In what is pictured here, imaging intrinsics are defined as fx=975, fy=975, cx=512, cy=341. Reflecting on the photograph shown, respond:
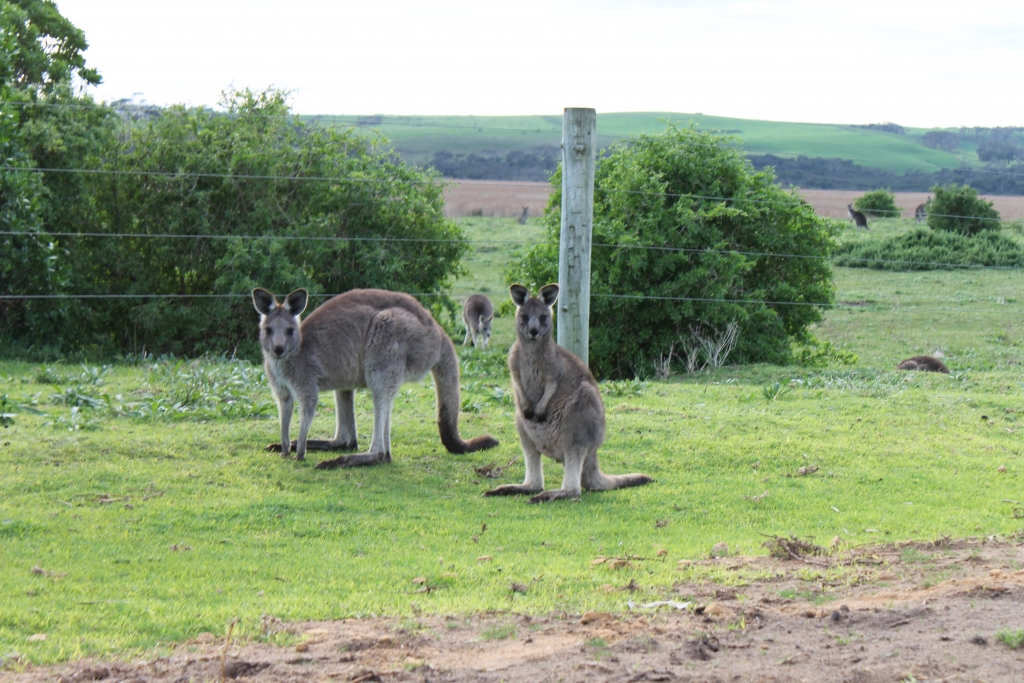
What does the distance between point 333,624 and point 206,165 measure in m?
11.3

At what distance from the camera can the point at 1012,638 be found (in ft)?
12.7

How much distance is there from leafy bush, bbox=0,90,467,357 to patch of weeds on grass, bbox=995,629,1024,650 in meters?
11.0

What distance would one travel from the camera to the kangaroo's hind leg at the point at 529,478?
7.09 m

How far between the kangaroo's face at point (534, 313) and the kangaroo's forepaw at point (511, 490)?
1.09 metres

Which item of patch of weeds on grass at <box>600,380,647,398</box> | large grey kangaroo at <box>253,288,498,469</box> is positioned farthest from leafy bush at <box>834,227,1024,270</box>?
large grey kangaroo at <box>253,288,498,469</box>

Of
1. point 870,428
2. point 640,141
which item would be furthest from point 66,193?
point 870,428

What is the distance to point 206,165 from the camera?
14.4 meters

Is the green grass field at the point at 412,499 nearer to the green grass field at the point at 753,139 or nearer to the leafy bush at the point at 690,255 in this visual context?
the leafy bush at the point at 690,255

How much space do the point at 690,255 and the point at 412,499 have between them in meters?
8.49

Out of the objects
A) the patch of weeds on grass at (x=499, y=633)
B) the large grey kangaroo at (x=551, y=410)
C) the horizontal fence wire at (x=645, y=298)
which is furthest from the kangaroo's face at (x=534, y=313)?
the horizontal fence wire at (x=645, y=298)

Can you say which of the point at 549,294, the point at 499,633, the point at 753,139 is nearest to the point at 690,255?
the point at 549,294

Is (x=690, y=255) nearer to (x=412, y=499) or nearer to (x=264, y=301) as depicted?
(x=264, y=301)

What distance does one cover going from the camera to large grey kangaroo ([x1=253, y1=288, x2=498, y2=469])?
7.73m

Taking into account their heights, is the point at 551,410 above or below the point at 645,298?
above
